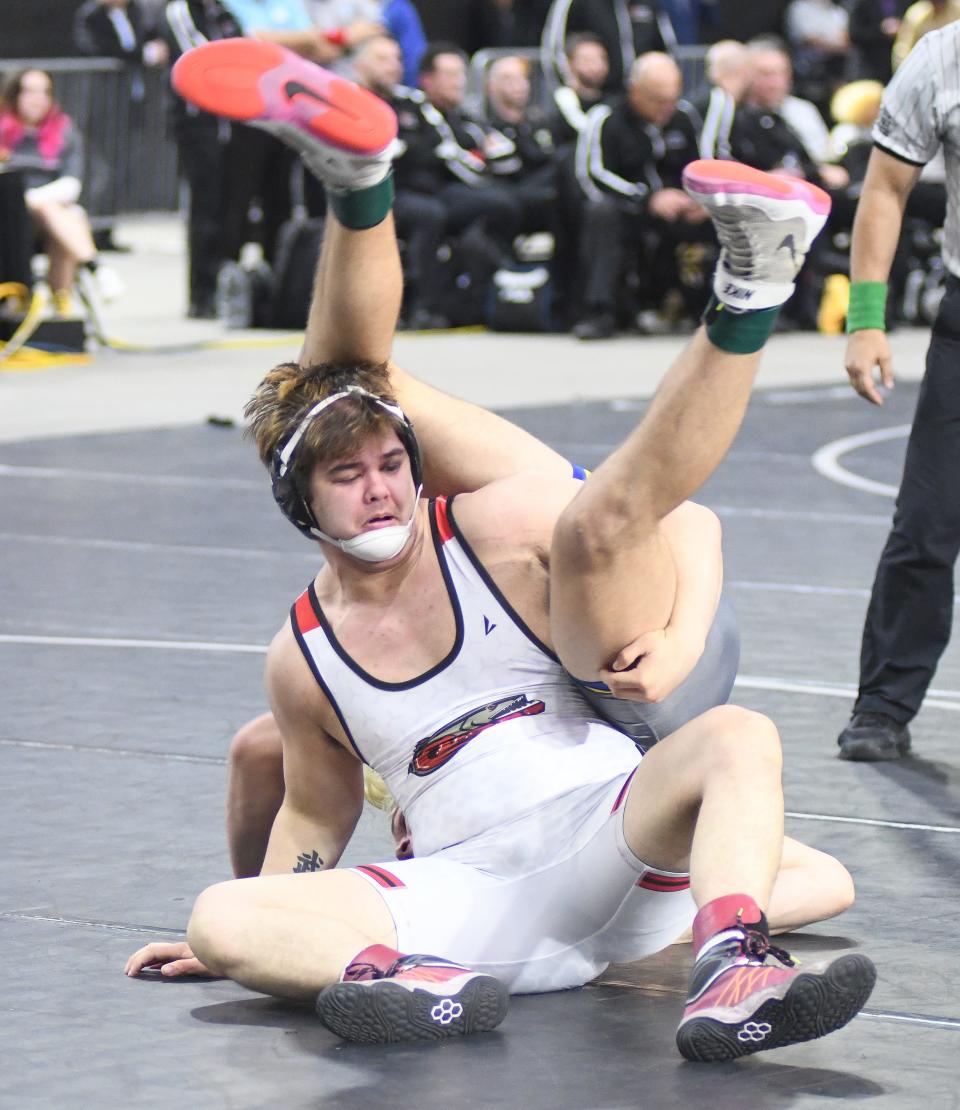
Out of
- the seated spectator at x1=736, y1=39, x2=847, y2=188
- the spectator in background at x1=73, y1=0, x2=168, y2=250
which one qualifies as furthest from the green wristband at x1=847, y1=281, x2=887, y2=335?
the spectator in background at x1=73, y1=0, x2=168, y2=250

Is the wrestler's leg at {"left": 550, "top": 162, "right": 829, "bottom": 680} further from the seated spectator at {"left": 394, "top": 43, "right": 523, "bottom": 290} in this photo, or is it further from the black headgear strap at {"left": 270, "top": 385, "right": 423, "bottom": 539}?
the seated spectator at {"left": 394, "top": 43, "right": 523, "bottom": 290}

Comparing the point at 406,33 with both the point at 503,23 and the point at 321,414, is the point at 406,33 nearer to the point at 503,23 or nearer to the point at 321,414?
the point at 503,23

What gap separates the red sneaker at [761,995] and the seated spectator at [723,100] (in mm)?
10733

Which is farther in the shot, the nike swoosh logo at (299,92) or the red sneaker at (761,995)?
the nike swoosh logo at (299,92)

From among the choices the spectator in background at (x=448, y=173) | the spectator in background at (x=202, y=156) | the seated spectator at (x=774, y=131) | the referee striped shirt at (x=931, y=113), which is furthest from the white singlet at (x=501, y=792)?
the seated spectator at (x=774, y=131)

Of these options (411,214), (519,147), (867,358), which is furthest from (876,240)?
(519,147)

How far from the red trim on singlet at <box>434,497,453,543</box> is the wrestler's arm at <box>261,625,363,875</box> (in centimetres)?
27

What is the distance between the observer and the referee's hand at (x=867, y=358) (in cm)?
494

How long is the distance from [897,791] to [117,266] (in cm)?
1319

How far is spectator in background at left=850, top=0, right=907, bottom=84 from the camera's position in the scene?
18.1 meters

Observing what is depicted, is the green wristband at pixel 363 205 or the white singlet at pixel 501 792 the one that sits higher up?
the green wristband at pixel 363 205

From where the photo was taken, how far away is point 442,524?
3549 mm

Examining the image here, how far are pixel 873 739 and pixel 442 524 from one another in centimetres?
171

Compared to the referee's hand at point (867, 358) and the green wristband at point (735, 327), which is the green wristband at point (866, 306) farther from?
the green wristband at point (735, 327)
